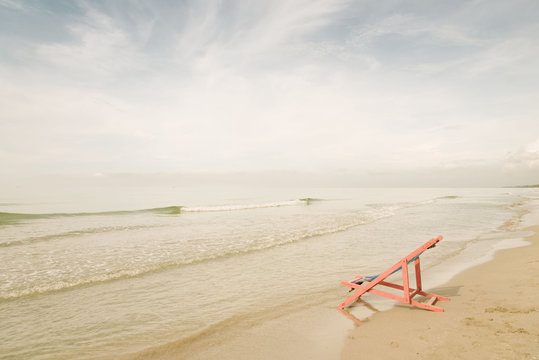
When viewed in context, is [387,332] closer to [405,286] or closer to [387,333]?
[387,333]

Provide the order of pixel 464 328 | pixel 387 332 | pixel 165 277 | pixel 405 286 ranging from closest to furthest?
pixel 464 328 → pixel 387 332 → pixel 405 286 → pixel 165 277

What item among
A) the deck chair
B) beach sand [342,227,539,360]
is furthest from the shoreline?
the deck chair

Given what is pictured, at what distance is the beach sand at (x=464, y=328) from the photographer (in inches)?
159

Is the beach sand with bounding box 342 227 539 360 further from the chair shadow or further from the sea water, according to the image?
the sea water

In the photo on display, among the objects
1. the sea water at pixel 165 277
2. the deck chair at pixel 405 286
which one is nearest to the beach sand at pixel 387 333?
the deck chair at pixel 405 286

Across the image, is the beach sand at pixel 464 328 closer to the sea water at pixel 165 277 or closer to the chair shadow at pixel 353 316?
the chair shadow at pixel 353 316

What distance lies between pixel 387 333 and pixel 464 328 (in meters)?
1.28

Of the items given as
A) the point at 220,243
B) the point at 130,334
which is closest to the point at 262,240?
the point at 220,243

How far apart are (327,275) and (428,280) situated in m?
2.87

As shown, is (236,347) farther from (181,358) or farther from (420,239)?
(420,239)

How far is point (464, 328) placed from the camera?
15.6 feet

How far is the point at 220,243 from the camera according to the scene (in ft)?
46.9

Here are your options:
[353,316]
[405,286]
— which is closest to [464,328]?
[405,286]

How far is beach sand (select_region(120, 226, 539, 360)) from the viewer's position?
4.16 meters
